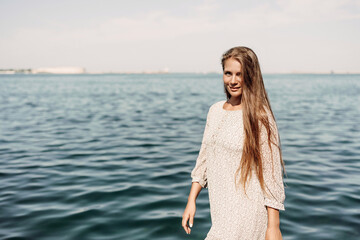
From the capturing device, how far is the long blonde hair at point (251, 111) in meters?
2.30

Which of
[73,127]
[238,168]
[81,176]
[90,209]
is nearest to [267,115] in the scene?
[238,168]

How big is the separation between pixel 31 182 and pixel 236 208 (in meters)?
6.90

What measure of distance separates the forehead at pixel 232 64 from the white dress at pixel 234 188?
0.34 metres

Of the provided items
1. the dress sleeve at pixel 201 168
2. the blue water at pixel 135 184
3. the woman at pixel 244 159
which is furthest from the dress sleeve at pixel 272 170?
the blue water at pixel 135 184

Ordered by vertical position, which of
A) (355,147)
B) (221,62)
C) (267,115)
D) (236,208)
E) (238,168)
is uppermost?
(221,62)

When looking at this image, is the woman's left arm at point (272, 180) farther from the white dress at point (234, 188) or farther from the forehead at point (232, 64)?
the forehead at point (232, 64)

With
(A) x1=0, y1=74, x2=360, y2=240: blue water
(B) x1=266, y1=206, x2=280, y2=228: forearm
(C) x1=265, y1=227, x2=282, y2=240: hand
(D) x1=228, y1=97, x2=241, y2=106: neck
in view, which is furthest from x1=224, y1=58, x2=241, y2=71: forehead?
(A) x1=0, y1=74, x2=360, y2=240: blue water

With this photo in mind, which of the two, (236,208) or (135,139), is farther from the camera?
(135,139)

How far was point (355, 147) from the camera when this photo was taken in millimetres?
12055

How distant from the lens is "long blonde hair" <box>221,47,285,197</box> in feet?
7.55

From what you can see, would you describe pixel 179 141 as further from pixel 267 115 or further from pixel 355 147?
pixel 267 115

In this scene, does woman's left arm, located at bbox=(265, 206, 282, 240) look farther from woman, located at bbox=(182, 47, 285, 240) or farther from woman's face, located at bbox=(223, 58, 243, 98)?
woman's face, located at bbox=(223, 58, 243, 98)

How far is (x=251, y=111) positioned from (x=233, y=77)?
13.6 inches

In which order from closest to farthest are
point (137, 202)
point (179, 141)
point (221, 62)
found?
1. point (221, 62)
2. point (137, 202)
3. point (179, 141)
